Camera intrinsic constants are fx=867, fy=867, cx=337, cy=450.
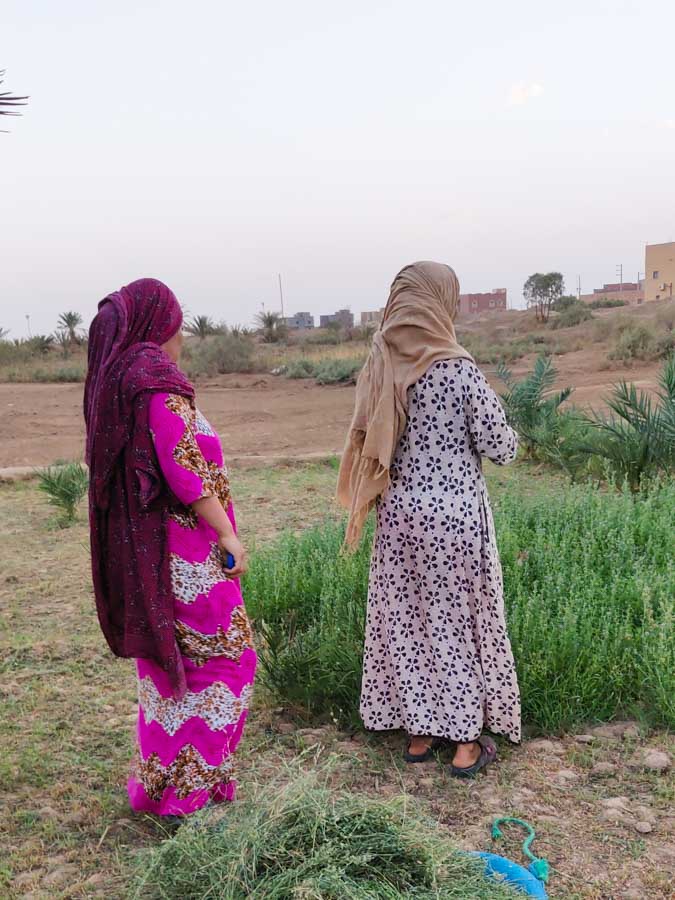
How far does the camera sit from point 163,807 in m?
2.51

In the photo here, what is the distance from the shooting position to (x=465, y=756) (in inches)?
111

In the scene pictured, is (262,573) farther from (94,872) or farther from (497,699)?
(94,872)

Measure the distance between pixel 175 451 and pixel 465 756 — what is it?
1.40 meters

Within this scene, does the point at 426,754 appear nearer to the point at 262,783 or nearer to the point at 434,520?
the point at 262,783

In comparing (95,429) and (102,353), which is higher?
(102,353)

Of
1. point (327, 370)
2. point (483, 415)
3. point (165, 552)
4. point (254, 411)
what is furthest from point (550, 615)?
point (327, 370)

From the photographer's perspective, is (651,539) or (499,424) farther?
(651,539)

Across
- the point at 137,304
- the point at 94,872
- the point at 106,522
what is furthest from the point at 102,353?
the point at 94,872

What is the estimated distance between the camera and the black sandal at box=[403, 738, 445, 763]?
9.50 ft

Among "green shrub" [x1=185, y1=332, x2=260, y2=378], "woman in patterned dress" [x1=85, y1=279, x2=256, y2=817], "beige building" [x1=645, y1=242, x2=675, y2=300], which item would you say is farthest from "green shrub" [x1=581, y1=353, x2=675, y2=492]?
"beige building" [x1=645, y1=242, x2=675, y2=300]

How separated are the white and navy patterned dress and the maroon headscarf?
2.53 ft

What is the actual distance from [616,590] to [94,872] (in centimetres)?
222

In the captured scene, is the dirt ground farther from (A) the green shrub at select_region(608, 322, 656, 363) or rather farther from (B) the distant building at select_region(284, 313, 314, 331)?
(B) the distant building at select_region(284, 313, 314, 331)

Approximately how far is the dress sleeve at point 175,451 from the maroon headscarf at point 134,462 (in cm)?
3
